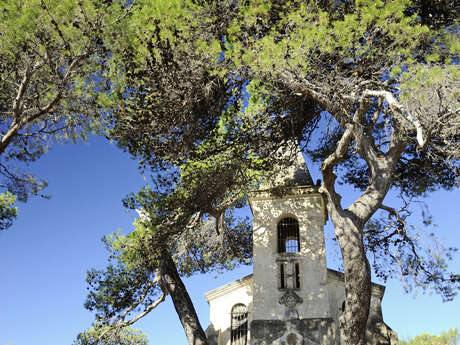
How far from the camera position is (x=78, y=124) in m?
9.98

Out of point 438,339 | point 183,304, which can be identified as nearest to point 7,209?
point 183,304

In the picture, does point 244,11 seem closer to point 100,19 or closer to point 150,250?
point 100,19

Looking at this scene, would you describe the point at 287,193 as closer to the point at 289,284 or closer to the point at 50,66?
the point at 289,284

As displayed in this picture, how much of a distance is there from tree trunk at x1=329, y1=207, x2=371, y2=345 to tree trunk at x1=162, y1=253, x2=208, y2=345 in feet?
17.6

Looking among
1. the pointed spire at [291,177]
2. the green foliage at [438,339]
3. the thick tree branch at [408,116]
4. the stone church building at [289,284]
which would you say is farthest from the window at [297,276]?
the green foliage at [438,339]

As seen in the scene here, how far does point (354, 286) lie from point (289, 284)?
432cm

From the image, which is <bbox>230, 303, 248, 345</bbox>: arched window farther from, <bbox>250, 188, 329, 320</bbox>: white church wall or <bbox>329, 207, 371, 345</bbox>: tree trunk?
<bbox>329, 207, 371, 345</bbox>: tree trunk

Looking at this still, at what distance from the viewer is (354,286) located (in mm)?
9164

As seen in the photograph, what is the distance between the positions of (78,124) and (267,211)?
7.08 metres

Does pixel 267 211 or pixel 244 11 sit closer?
pixel 244 11

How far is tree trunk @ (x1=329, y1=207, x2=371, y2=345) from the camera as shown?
896 centimetres

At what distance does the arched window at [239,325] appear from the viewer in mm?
16109

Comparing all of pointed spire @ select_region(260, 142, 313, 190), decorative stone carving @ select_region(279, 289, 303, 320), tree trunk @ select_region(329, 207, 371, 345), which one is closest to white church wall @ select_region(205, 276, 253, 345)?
decorative stone carving @ select_region(279, 289, 303, 320)

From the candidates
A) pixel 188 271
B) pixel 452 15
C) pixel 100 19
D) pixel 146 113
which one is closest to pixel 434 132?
pixel 452 15
